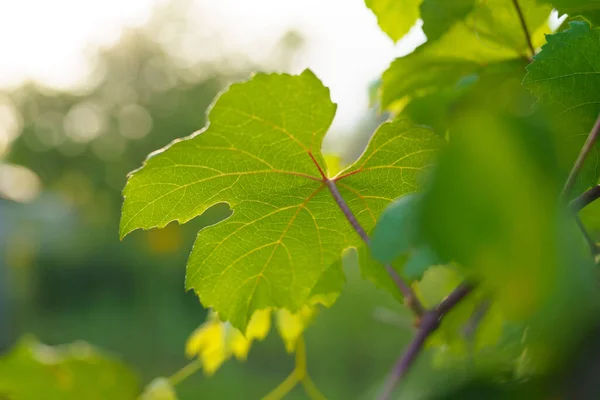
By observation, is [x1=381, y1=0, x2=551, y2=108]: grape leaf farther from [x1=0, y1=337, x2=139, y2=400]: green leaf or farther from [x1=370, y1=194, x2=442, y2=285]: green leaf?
[x1=0, y1=337, x2=139, y2=400]: green leaf

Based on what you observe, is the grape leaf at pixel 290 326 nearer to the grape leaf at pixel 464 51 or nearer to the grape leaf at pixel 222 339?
the grape leaf at pixel 222 339

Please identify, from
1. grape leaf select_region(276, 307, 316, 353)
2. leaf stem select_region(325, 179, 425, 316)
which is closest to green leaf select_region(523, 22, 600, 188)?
leaf stem select_region(325, 179, 425, 316)

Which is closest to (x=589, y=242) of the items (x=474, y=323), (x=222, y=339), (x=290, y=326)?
(x=474, y=323)

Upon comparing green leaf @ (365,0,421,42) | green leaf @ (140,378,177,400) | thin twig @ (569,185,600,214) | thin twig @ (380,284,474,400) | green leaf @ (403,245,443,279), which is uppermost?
green leaf @ (365,0,421,42)

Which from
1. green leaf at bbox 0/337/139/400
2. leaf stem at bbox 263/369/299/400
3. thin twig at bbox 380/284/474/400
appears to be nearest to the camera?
thin twig at bbox 380/284/474/400

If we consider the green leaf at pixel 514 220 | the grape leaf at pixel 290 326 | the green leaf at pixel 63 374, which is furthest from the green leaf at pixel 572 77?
the green leaf at pixel 63 374
